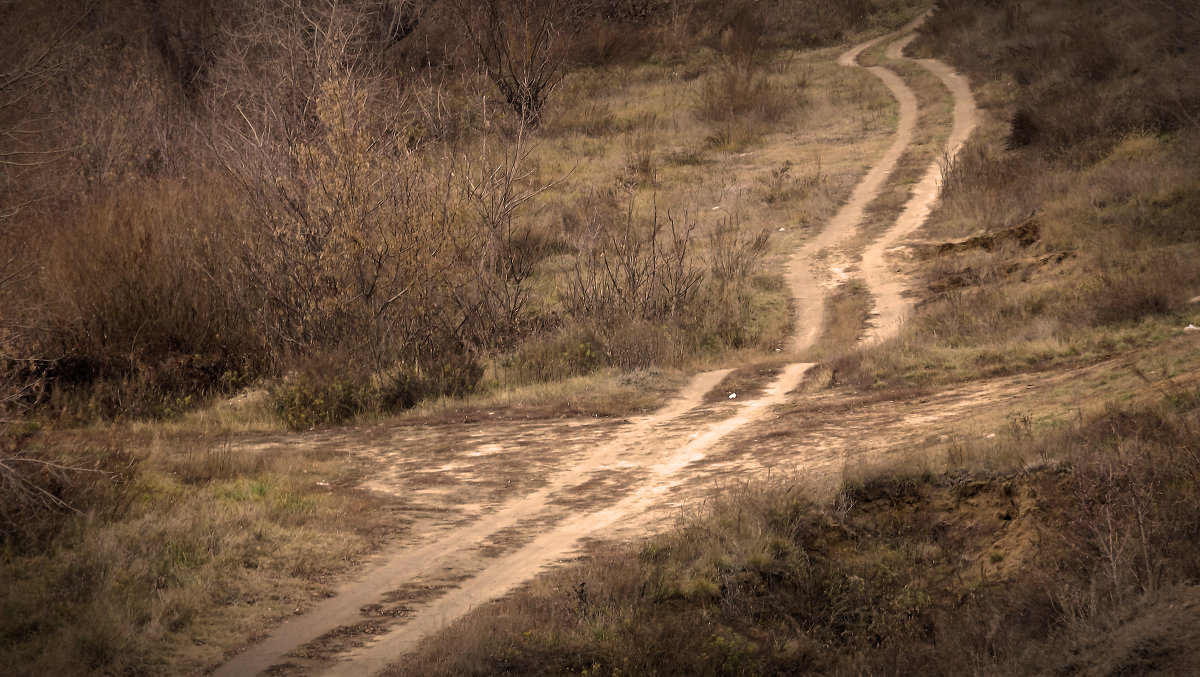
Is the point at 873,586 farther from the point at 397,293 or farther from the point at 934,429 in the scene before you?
the point at 397,293

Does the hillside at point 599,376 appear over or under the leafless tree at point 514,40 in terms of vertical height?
under

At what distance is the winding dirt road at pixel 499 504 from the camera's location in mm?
5832

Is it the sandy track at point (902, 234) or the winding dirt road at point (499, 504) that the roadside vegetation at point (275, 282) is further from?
the sandy track at point (902, 234)

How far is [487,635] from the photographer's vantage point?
5.52 meters

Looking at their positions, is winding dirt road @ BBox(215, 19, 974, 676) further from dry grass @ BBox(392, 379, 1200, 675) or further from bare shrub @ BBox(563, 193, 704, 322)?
bare shrub @ BBox(563, 193, 704, 322)

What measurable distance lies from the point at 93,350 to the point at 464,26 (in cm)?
2007

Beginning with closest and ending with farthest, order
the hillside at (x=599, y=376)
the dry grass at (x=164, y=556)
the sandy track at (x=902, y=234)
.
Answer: the dry grass at (x=164, y=556) → the hillside at (x=599, y=376) → the sandy track at (x=902, y=234)

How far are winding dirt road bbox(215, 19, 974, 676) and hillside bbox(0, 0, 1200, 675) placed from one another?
0.13 feet

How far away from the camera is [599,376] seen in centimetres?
1220

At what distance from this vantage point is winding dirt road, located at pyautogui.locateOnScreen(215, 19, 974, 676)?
583 centimetres

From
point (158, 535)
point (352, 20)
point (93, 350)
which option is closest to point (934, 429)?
point (158, 535)

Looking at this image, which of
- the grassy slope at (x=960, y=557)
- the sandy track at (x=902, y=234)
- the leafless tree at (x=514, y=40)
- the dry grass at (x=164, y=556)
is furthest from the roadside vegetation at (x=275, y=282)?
the grassy slope at (x=960, y=557)

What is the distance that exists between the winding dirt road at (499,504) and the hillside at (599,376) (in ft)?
0.13

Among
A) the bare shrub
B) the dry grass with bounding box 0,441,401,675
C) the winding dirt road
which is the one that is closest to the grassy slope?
the winding dirt road
